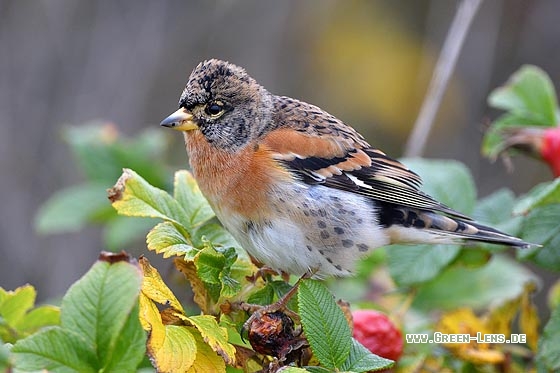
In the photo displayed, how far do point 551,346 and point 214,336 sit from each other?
36.2 inches

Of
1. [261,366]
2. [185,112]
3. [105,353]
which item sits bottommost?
[261,366]

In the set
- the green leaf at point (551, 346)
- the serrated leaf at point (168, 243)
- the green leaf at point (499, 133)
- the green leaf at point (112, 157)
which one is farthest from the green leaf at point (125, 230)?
the green leaf at point (551, 346)

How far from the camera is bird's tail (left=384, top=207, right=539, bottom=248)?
92.7 inches

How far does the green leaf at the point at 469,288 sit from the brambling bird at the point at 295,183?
321 mm

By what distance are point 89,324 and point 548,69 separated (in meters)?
6.51

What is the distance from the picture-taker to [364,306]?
231cm

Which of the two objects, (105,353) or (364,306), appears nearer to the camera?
(105,353)

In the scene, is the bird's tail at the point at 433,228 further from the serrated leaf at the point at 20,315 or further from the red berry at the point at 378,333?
the serrated leaf at the point at 20,315

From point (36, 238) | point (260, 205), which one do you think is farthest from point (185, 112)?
point (36, 238)

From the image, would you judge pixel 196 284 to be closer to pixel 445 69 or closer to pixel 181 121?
pixel 181 121

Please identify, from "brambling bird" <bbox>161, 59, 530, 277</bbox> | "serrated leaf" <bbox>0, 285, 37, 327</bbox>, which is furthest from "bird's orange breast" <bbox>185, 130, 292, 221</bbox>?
"serrated leaf" <bbox>0, 285, 37, 327</bbox>

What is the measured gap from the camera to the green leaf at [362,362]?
58.6 inches

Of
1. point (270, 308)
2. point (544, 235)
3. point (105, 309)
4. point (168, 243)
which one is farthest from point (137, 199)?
point (544, 235)

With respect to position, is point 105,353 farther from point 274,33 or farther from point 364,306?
point 274,33
